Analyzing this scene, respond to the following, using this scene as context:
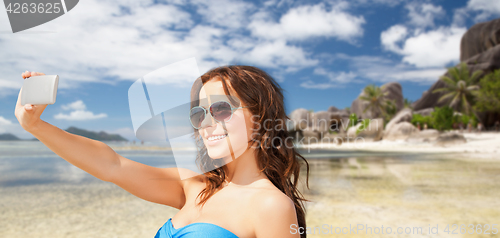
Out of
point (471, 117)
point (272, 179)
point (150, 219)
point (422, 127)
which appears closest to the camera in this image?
point (272, 179)

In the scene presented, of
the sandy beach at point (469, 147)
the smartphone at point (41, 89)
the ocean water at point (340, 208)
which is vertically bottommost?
the sandy beach at point (469, 147)

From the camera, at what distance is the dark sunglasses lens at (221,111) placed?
1.45m

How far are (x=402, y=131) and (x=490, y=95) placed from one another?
30.8ft

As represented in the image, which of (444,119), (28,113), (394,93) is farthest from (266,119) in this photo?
(394,93)

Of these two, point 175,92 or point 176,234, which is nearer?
point 176,234

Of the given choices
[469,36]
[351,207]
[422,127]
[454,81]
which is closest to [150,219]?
[351,207]

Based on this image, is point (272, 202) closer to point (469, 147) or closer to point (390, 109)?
point (469, 147)

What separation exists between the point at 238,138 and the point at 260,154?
158mm

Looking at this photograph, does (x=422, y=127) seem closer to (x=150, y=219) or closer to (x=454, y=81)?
(x=454, y=81)

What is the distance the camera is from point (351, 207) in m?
6.79

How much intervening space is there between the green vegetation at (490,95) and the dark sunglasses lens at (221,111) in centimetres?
3916

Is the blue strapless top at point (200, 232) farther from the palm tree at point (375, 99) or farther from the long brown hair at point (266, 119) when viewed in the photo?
the palm tree at point (375, 99)

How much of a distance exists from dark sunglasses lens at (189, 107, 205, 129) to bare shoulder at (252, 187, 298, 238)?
513mm

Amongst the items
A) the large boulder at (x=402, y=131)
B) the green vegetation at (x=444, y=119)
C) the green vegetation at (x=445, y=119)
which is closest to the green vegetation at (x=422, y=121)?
the green vegetation at (x=445, y=119)
